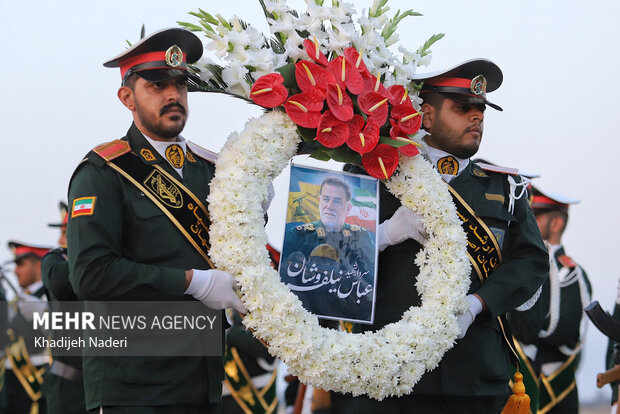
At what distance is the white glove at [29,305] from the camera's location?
10.2 meters

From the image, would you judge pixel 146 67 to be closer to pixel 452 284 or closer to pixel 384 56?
pixel 384 56

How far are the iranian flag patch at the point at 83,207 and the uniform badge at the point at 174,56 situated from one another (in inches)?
31.6

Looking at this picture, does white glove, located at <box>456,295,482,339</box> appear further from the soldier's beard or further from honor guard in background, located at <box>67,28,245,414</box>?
the soldier's beard

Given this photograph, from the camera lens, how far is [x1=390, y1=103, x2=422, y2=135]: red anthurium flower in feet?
15.9

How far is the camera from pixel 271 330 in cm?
436

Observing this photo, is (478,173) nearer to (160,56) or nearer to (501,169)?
(501,169)

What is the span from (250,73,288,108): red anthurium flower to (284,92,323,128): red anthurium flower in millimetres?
58

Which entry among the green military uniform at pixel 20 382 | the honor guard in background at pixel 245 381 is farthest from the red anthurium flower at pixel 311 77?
the green military uniform at pixel 20 382

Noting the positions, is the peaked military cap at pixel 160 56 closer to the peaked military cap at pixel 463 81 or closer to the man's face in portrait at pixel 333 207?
the man's face in portrait at pixel 333 207

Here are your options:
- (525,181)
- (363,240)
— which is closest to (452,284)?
(363,240)

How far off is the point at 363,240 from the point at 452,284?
52 centimetres

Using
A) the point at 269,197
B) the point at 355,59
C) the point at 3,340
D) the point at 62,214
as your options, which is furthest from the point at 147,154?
the point at 3,340

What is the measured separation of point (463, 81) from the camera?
17.3 feet

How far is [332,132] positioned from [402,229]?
714 millimetres
